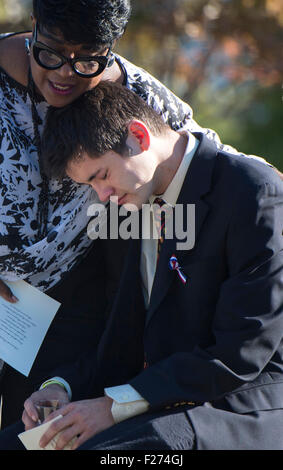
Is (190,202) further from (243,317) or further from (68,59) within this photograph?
(68,59)

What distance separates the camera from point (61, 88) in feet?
7.82

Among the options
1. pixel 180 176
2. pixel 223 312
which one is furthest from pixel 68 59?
pixel 223 312

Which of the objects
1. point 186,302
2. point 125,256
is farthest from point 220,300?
point 125,256

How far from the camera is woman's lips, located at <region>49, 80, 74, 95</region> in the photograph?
93.5 inches

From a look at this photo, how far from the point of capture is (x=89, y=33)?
2207 mm

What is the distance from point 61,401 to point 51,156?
0.80 meters

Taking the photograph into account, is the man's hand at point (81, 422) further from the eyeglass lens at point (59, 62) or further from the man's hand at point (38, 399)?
the eyeglass lens at point (59, 62)

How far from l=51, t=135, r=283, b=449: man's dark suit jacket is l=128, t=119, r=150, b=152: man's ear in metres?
0.16

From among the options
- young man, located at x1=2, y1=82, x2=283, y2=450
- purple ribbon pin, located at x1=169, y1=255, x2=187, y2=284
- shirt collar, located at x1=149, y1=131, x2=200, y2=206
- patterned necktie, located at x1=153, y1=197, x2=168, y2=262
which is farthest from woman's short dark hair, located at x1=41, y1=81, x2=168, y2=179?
purple ribbon pin, located at x1=169, y1=255, x2=187, y2=284

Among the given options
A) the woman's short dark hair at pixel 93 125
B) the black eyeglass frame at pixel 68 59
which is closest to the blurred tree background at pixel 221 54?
the woman's short dark hair at pixel 93 125

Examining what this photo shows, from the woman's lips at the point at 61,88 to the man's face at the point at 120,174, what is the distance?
0.22 m

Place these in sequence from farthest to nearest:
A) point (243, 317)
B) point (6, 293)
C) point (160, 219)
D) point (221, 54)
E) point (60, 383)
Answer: point (221, 54) < point (6, 293) < point (60, 383) < point (160, 219) < point (243, 317)

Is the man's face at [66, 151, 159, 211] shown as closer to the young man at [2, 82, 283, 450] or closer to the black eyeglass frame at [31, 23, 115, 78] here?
the young man at [2, 82, 283, 450]

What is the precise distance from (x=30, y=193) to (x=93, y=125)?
0.47 meters
